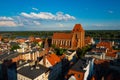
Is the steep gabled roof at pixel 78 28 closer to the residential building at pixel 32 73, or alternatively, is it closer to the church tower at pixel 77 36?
the church tower at pixel 77 36

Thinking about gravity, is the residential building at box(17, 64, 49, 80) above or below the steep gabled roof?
below

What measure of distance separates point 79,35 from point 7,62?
5700 cm

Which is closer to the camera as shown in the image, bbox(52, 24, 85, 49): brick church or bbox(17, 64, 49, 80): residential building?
bbox(17, 64, 49, 80): residential building

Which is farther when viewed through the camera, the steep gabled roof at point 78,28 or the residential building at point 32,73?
the steep gabled roof at point 78,28

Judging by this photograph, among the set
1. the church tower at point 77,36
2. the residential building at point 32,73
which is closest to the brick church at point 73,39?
the church tower at point 77,36

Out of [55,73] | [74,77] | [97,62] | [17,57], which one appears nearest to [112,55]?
[97,62]

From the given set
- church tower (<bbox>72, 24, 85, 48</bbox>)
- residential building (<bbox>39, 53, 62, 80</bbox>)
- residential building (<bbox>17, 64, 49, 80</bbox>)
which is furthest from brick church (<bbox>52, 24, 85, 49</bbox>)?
residential building (<bbox>17, 64, 49, 80</bbox>)

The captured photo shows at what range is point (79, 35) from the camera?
305ft

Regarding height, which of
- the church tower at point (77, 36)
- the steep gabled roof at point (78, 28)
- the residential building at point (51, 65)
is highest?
the steep gabled roof at point (78, 28)

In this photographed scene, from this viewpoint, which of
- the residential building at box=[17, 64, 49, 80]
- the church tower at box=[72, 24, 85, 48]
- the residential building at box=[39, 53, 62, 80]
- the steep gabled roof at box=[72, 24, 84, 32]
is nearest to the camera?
the residential building at box=[17, 64, 49, 80]

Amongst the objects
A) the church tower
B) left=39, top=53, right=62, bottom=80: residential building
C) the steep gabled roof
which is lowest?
left=39, top=53, right=62, bottom=80: residential building

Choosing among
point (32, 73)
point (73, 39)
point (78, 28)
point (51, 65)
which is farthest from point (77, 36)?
point (32, 73)

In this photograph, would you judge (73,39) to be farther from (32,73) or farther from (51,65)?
(32,73)

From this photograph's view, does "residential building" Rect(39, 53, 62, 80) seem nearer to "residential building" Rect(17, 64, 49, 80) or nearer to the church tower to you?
"residential building" Rect(17, 64, 49, 80)
